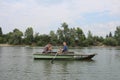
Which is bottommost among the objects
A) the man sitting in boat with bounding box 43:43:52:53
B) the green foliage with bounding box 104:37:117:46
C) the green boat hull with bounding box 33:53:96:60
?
the green boat hull with bounding box 33:53:96:60

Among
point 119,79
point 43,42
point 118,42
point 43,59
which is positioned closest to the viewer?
point 119,79

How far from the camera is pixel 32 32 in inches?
5453

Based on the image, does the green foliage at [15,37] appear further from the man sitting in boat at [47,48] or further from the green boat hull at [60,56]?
the green boat hull at [60,56]

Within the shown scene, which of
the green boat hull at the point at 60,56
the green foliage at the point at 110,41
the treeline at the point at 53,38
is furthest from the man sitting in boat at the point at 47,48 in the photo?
the green foliage at the point at 110,41

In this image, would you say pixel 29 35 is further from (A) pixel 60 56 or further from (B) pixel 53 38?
(A) pixel 60 56

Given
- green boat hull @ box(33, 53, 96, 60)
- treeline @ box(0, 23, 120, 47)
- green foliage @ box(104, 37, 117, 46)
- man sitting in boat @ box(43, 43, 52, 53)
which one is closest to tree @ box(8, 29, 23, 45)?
treeline @ box(0, 23, 120, 47)

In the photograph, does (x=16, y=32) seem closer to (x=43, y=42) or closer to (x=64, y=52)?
(x=43, y=42)

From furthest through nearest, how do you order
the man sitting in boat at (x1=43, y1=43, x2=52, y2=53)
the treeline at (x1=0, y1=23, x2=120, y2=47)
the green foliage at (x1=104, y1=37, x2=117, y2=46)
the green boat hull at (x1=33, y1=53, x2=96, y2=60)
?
1. the green foliage at (x1=104, y1=37, x2=117, y2=46)
2. the treeline at (x1=0, y1=23, x2=120, y2=47)
3. the man sitting in boat at (x1=43, y1=43, x2=52, y2=53)
4. the green boat hull at (x1=33, y1=53, x2=96, y2=60)

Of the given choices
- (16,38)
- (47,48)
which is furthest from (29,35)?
(47,48)

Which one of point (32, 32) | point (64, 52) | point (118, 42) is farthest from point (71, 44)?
point (64, 52)

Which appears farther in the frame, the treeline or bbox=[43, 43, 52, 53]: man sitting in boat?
the treeline

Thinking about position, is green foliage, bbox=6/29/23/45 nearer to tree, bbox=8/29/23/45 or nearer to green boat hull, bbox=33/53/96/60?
tree, bbox=8/29/23/45

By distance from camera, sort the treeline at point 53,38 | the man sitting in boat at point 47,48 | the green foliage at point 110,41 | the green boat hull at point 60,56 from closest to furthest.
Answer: the green boat hull at point 60,56, the man sitting in boat at point 47,48, the treeline at point 53,38, the green foliage at point 110,41

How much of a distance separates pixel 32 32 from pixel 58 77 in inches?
4565
